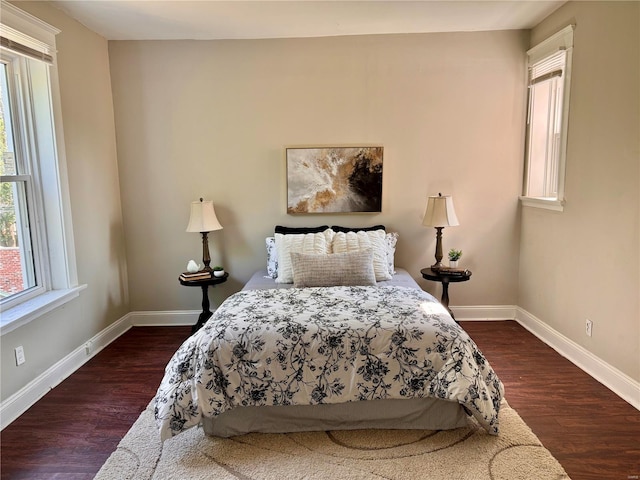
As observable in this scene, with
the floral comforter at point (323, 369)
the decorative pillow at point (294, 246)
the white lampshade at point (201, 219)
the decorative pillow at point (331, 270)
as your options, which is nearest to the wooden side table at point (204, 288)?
the white lampshade at point (201, 219)

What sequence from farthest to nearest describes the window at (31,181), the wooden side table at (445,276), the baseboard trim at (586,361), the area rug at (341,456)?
the wooden side table at (445,276) < the window at (31,181) < the baseboard trim at (586,361) < the area rug at (341,456)

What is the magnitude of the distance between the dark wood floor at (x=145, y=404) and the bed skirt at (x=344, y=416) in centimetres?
52

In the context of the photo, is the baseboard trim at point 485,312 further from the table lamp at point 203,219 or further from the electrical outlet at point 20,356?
the electrical outlet at point 20,356

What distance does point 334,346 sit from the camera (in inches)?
86.1

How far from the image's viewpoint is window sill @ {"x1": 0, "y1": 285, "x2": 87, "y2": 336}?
2.44 metres

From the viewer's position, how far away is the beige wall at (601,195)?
2527 mm

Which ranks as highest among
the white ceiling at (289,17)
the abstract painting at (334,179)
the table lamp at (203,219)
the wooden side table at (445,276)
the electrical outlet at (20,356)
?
the white ceiling at (289,17)

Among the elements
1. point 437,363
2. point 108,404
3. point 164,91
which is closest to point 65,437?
point 108,404

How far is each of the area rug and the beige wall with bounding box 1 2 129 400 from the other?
1059 millimetres

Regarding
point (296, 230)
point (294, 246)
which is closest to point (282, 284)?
point (294, 246)

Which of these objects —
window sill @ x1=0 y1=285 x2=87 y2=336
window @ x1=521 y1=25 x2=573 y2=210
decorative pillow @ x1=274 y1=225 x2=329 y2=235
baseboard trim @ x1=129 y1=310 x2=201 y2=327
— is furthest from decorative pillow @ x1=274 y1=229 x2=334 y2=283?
window @ x1=521 y1=25 x2=573 y2=210

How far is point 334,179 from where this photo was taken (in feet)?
12.7

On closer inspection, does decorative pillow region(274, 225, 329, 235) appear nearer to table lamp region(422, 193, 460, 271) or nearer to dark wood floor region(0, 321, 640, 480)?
table lamp region(422, 193, 460, 271)

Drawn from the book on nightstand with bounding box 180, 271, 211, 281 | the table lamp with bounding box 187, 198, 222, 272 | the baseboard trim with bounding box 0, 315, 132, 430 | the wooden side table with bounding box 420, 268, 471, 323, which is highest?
the table lamp with bounding box 187, 198, 222, 272
